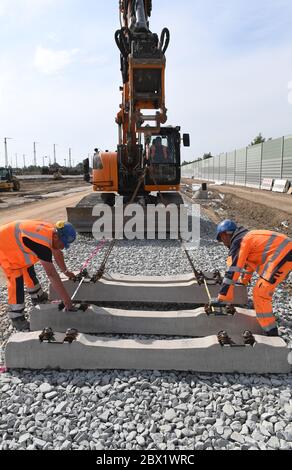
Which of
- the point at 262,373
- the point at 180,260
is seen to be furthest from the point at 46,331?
the point at 180,260

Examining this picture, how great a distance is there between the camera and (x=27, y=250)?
4.33m

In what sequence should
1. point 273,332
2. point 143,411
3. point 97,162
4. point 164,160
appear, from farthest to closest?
point 97,162, point 164,160, point 273,332, point 143,411

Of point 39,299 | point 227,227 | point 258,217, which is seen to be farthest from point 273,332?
point 258,217

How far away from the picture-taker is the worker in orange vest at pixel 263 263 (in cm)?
396

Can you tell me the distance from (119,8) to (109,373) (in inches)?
401

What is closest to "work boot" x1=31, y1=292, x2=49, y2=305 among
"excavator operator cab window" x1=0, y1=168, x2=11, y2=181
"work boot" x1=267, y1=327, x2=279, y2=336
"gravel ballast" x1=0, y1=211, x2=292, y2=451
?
"gravel ballast" x1=0, y1=211, x2=292, y2=451

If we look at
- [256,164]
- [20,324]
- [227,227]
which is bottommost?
[20,324]

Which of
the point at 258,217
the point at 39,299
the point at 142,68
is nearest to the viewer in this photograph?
the point at 39,299

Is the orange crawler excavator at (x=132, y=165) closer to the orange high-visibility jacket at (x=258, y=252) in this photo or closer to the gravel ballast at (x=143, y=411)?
the orange high-visibility jacket at (x=258, y=252)

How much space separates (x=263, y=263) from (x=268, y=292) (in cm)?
34

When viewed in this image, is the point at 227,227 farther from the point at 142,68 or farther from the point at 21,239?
the point at 142,68

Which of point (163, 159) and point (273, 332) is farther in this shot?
point (163, 159)

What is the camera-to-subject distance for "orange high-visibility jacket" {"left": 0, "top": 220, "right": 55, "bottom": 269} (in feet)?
13.8

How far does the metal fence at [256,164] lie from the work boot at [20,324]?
2298 centimetres
